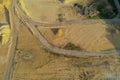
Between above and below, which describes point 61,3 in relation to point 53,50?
above

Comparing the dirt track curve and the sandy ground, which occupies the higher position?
the dirt track curve

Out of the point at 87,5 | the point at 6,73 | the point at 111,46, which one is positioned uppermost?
the point at 87,5

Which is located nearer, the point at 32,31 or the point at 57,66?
the point at 57,66

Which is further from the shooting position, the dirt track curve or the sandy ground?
the dirt track curve

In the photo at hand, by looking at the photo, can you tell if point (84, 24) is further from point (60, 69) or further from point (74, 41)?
point (60, 69)

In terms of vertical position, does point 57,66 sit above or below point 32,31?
below

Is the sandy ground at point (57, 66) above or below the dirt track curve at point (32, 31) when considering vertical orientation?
below

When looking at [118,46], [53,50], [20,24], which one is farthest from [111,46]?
[20,24]

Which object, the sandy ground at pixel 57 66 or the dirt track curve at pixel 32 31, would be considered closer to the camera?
the sandy ground at pixel 57 66

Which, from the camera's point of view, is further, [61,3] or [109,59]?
[61,3]

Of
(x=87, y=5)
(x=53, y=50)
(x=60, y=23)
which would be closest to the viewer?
(x=53, y=50)

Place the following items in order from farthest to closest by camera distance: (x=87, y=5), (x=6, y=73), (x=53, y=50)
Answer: (x=87, y=5) → (x=53, y=50) → (x=6, y=73)
